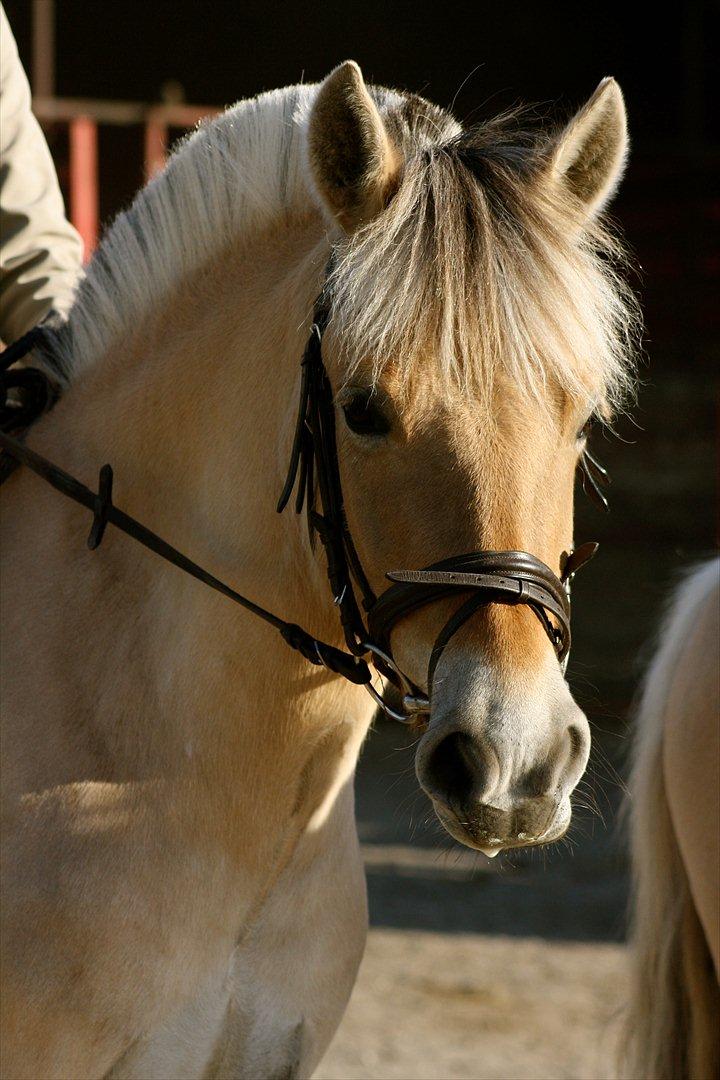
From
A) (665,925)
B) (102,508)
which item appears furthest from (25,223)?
(665,925)

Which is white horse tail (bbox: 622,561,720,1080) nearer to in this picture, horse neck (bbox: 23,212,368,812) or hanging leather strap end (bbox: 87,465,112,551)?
horse neck (bbox: 23,212,368,812)

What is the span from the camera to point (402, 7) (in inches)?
391

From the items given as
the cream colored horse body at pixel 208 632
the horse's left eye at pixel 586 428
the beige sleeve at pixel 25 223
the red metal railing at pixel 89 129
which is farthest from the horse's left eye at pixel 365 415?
the red metal railing at pixel 89 129

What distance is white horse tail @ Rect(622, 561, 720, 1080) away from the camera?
2.63 meters

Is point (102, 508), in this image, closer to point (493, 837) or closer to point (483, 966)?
point (493, 837)

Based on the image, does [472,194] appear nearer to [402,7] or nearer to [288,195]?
[288,195]

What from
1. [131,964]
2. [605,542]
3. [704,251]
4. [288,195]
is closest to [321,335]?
[288,195]

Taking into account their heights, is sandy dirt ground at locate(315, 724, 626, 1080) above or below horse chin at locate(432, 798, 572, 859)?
below

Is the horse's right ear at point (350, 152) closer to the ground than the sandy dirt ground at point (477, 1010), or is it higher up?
higher up

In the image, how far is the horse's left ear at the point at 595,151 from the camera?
1.77 m

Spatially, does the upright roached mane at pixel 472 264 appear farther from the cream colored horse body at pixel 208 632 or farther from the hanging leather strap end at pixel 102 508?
Result: the hanging leather strap end at pixel 102 508

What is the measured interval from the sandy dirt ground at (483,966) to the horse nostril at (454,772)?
4.96 feet

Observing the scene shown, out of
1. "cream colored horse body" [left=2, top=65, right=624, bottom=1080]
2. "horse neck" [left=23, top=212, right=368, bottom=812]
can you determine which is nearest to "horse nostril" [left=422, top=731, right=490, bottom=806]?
"cream colored horse body" [left=2, top=65, right=624, bottom=1080]

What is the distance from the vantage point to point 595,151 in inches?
71.2
